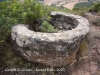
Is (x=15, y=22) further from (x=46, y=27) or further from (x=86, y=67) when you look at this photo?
(x=86, y=67)

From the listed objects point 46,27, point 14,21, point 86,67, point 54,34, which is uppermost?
point 14,21

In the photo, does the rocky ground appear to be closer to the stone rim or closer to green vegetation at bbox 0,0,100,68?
green vegetation at bbox 0,0,100,68

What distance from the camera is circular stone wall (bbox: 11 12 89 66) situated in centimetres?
340

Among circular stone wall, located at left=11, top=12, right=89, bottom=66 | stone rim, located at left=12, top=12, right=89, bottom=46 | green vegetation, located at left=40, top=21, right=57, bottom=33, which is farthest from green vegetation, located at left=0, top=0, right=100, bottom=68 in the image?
stone rim, located at left=12, top=12, right=89, bottom=46

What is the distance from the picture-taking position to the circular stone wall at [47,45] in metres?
3.40

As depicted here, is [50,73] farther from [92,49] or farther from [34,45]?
[92,49]

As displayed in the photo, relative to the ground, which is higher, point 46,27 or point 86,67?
point 46,27

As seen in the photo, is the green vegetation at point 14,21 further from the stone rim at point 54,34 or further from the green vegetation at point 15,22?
the stone rim at point 54,34

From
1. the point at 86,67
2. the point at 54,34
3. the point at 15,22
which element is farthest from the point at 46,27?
the point at 86,67

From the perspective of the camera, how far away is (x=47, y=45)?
11.1 ft

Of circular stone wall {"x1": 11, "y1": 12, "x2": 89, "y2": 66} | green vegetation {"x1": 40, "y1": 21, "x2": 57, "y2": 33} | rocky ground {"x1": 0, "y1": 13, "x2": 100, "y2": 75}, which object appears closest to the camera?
circular stone wall {"x1": 11, "y1": 12, "x2": 89, "y2": 66}

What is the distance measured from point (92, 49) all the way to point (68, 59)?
131 cm

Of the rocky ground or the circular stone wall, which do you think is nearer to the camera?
the circular stone wall

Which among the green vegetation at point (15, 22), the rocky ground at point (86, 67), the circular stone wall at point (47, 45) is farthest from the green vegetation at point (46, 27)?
the rocky ground at point (86, 67)
